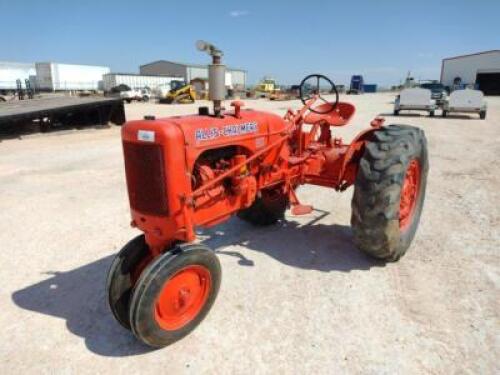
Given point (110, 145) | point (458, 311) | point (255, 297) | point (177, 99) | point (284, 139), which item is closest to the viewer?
A: point (458, 311)

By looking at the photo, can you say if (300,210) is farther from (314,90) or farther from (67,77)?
(67,77)

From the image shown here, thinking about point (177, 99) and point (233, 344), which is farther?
point (177, 99)

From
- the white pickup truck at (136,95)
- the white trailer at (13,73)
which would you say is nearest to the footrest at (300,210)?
the white pickup truck at (136,95)

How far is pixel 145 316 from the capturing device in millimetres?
2449

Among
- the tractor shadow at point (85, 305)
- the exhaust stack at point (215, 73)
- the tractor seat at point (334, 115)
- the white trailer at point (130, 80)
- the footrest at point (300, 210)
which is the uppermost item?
the white trailer at point (130, 80)

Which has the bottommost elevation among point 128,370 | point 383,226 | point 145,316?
point 128,370

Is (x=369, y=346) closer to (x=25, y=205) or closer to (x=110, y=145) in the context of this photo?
(x=25, y=205)

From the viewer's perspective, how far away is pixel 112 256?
4016 millimetres

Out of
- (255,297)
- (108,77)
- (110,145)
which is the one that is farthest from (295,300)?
(108,77)

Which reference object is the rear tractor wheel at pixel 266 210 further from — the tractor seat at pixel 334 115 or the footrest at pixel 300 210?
the tractor seat at pixel 334 115

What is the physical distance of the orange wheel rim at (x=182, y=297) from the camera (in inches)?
103

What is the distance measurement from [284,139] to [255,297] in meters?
1.39

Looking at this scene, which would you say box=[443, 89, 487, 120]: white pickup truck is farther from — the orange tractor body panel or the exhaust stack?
the exhaust stack

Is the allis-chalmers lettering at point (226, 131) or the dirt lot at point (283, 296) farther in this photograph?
the allis-chalmers lettering at point (226, 131)
